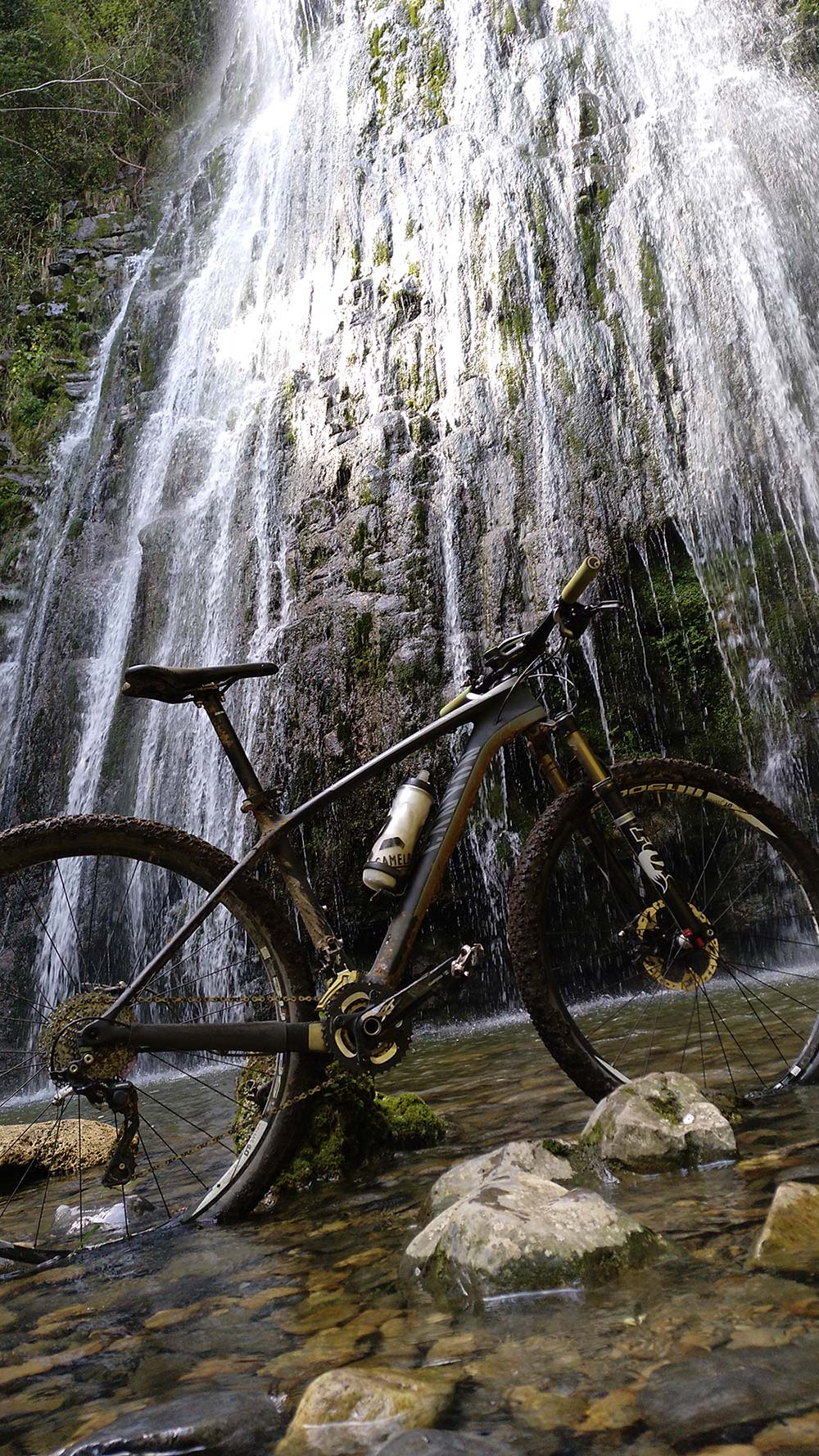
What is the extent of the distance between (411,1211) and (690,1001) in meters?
2.82

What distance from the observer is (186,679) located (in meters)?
2.75

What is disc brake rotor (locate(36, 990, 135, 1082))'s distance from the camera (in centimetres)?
242

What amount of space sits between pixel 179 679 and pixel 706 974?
65.1 inches

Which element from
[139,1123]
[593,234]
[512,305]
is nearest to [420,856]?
[139,1123]

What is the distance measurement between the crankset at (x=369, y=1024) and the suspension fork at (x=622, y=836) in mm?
606

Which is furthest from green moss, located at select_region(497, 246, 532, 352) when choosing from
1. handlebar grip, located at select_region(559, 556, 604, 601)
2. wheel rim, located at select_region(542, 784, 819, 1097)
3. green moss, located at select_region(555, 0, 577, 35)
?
handlebar grip, located at select_region(559, 556, 604, 601)

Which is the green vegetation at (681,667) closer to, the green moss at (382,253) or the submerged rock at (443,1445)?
the green moss at (382,253)

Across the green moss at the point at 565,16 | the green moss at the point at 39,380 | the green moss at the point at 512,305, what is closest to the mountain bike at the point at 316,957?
the green moss at the point at 512,305

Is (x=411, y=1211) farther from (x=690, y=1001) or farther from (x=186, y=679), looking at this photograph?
(x=690, y=1001)

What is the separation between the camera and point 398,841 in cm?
274

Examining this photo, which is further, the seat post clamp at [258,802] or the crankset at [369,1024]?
the seat post clamp at [258,802]

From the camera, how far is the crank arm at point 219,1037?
2.46 metres

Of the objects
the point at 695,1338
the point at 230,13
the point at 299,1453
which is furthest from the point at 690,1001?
the point at 230,13

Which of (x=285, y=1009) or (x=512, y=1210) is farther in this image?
(x=285, y=1009)
